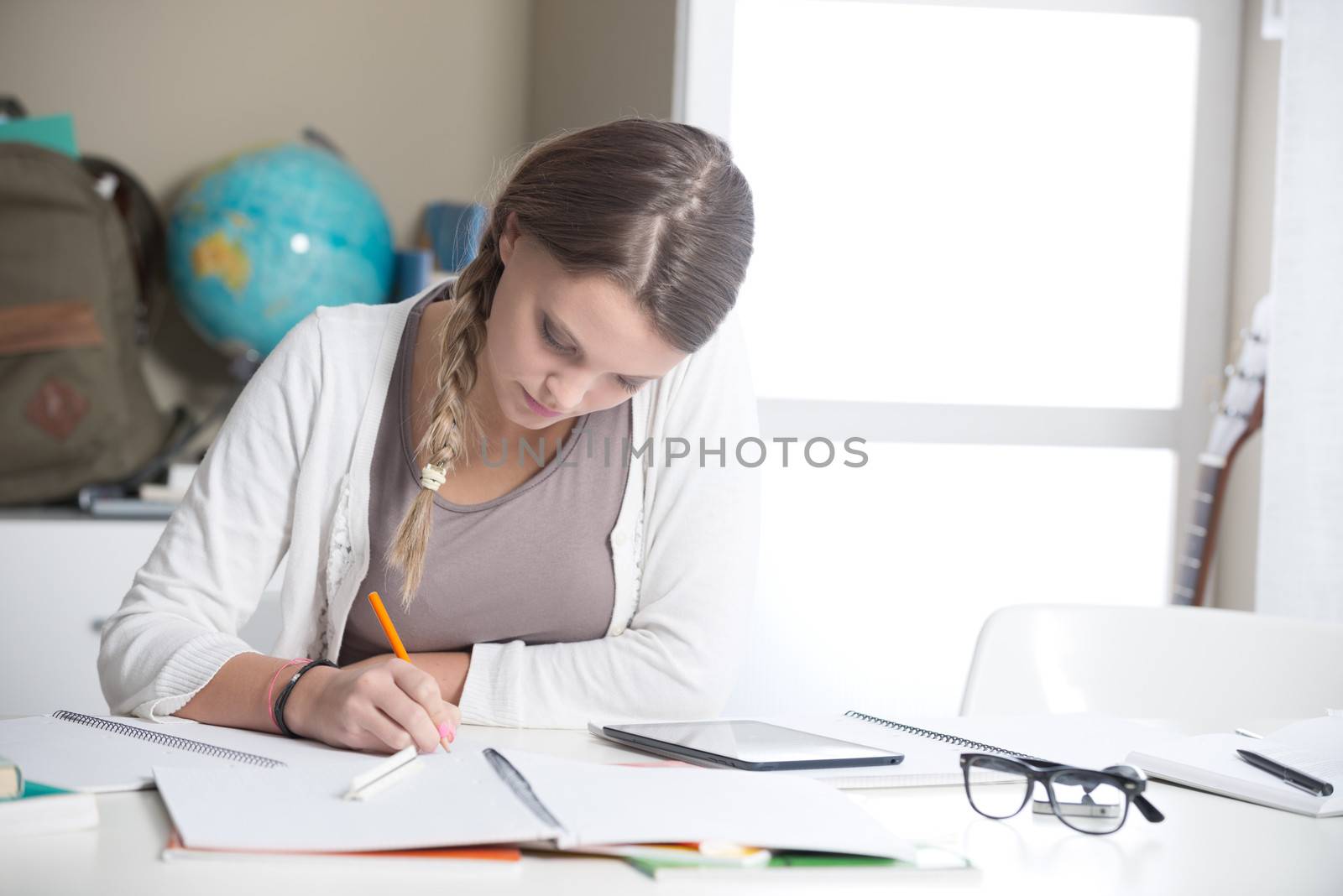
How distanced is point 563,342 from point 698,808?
1.56 ft

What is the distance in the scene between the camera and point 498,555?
47.4 inches

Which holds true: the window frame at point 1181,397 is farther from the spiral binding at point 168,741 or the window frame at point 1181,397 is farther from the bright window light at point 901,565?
the spiral binding at point 168,741

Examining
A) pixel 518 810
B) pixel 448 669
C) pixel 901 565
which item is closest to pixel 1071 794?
pixel 518 810

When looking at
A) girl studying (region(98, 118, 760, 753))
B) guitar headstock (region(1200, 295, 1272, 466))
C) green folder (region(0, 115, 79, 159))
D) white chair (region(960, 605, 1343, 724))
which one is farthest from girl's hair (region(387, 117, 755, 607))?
green folder (region(0, 115, 79, 159))

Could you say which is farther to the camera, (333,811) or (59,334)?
(59,334)

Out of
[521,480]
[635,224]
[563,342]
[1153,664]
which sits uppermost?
[635,224]

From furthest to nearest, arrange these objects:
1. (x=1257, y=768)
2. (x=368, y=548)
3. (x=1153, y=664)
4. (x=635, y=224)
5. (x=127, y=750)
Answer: (x=1153, y=664) < (x=368, y=548) < (x=635, y=224) < (x=1257, y=768) < (x=127, y=750)

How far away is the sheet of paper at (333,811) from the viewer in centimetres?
62

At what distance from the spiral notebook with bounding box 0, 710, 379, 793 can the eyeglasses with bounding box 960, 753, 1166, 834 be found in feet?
1.33

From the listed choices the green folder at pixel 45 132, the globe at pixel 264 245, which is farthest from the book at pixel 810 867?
the green folder at pixel 45 132

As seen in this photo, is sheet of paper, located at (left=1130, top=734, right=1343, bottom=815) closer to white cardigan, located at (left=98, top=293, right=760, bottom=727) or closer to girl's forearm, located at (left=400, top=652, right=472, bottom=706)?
white cardigan, located at (left=98, top=293, right=760, bottom=727)

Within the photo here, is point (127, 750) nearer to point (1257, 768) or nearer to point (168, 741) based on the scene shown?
point (168, 741)

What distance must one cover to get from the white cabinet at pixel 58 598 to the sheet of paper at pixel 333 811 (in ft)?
4.86

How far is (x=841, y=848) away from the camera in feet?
2.14
